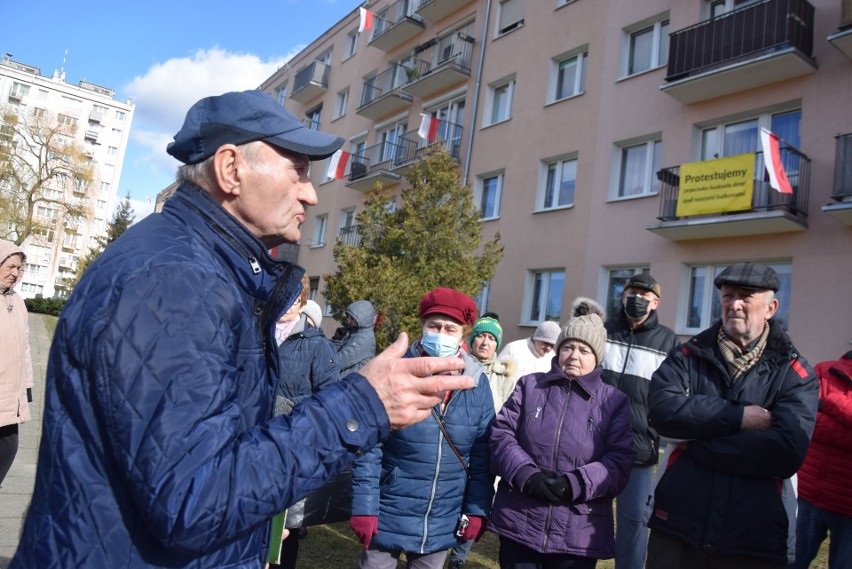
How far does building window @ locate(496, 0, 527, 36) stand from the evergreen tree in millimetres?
6902

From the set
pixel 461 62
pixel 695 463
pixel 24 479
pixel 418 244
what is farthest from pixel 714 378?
pixel 461 62

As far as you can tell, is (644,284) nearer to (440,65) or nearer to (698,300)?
(698,300)

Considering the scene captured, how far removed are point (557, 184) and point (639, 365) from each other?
1278 cm

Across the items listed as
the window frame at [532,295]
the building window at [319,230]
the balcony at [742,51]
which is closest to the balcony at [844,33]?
the balcony at [742,51]

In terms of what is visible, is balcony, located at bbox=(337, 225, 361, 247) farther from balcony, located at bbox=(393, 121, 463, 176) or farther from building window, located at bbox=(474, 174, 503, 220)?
building window, located at bbox=(474, 174, 503, 220)

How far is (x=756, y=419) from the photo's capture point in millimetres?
3170

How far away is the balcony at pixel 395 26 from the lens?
952 inches

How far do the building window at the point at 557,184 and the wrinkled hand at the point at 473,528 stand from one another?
13674 mm

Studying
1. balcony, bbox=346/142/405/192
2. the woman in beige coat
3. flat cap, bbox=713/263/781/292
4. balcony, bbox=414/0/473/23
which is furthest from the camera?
balcony, bbox=346/142/405/192

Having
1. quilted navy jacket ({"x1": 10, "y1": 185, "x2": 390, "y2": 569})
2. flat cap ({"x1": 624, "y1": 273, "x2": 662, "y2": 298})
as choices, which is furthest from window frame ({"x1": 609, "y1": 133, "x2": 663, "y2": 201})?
quilted navy jacket ({"x1": 10, "y1": 185, "x2": 390, "y2": 569})

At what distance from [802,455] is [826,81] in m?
11.6

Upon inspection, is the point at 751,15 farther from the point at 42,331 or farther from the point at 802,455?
the point at 42,331

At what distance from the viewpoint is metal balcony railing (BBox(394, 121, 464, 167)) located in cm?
2083

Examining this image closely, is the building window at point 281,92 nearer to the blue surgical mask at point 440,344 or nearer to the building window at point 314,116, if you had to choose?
the building window at point 314,116
